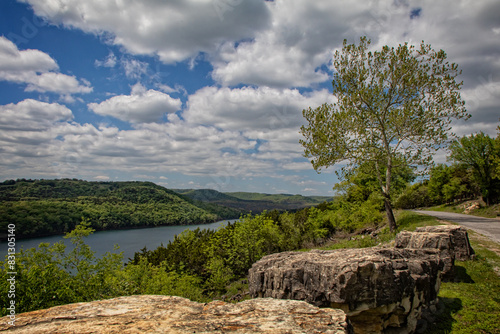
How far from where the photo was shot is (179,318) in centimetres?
436

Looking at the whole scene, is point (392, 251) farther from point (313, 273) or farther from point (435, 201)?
point (435, 201)

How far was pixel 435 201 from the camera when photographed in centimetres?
6347

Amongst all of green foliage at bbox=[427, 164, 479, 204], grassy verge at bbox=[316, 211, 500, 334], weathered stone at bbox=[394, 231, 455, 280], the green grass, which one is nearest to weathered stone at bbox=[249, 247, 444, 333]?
grassy verge at bbox=[316, 211, 500, 334]

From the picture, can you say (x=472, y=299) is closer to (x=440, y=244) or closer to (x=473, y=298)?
(x=473, y=298)

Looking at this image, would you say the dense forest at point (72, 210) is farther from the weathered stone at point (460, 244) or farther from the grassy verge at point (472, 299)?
the weathered stone at point (460, 244)

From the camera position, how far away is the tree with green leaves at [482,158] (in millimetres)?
37312

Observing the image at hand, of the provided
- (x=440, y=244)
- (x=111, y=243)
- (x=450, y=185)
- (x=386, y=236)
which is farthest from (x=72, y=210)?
(x=450, y=185)

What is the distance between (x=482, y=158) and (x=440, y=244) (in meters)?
37.0

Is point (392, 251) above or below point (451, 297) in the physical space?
above

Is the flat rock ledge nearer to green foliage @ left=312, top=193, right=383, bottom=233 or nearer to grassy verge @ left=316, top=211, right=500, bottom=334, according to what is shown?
grassy verge @ left=316, top=211, right=500, bottom=334

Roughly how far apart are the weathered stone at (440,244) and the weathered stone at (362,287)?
3.59m

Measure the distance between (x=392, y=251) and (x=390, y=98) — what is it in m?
17.3

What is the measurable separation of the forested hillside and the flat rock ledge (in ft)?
190

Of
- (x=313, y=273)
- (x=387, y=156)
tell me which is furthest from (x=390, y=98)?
(x=313, y=273)
